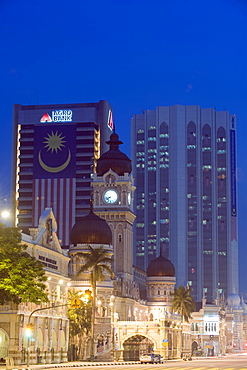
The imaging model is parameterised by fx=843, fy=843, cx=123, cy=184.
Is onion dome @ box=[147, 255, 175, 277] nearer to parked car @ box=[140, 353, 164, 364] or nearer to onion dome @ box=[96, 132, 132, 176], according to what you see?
onion dome @ box=[96, 132, 132, 176]

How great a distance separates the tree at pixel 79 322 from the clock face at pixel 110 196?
37.3m

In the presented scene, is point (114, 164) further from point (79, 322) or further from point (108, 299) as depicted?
point (79, 322)

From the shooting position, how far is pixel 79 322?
390 ft

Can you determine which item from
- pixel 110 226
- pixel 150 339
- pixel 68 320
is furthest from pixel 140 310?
pixel 68 320

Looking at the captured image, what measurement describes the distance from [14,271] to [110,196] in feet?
257

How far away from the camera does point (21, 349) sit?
87125mm

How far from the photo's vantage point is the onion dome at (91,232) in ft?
458

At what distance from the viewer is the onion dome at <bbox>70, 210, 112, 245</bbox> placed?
139625 mm

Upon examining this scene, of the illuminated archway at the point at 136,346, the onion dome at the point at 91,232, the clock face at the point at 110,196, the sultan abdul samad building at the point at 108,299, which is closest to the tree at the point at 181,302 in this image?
the sultan abdul samad building at the point at 108,299

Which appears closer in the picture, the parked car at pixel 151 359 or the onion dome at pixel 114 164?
the parked car at pixel 151 359

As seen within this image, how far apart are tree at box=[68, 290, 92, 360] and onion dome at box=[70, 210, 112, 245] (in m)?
18.7

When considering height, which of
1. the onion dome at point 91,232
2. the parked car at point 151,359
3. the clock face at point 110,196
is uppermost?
the clock face at point 110,196

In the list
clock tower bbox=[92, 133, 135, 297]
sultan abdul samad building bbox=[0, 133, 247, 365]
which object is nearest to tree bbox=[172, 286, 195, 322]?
sultan abdul samad building bbox=[0, 133, 247, 365]

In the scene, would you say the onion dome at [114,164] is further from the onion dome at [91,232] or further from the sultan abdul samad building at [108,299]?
the onion dome at [91,232]
